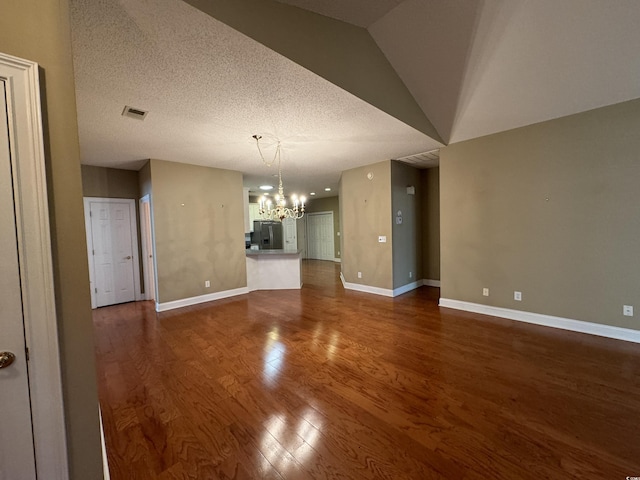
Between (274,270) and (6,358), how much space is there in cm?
499

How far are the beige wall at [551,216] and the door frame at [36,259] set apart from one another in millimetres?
4510

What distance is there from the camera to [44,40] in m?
1.01

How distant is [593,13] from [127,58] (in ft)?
12.4

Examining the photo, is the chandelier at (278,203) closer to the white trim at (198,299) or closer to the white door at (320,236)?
the white trim at (198,299)

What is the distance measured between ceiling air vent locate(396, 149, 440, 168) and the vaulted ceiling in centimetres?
89

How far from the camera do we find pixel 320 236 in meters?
10.8

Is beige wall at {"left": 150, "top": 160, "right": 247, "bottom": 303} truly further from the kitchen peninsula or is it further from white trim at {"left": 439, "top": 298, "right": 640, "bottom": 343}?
white trim at {"left": 439, "top": 298, "right": 640, "bottom": 343}

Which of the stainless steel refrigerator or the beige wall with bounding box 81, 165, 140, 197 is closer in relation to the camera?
the beige wall with bounding box 81, 165, 140, 197

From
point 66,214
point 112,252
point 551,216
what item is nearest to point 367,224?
point 551,216

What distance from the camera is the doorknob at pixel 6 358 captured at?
935 millimetres

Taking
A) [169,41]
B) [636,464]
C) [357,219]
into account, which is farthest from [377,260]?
[169,41]

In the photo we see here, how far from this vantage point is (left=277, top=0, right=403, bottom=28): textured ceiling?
208 cm

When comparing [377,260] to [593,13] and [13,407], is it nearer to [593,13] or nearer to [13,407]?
[593,13]

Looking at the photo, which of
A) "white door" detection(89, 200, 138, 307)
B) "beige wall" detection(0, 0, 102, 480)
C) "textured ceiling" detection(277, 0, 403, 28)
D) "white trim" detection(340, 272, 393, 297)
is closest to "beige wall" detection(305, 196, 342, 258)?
"white trim" detection(340, 272, 393, 297)
